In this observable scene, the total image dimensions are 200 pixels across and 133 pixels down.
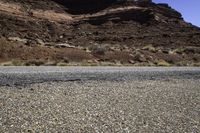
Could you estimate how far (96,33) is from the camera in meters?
68.8

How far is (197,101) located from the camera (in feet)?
52.9

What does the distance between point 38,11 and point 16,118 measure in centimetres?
6031

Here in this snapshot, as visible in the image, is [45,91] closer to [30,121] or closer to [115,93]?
[115,93]

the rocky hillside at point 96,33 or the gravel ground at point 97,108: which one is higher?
the rocky hillside at point 96,33

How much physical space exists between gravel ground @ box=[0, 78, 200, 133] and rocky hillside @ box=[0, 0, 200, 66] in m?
18.3

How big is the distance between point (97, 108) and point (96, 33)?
55.6 meters

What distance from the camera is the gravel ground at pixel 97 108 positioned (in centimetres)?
1113

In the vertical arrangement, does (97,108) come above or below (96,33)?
below

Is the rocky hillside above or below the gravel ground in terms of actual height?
above

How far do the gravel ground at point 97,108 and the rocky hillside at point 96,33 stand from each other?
1828 cm

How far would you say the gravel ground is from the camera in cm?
1113

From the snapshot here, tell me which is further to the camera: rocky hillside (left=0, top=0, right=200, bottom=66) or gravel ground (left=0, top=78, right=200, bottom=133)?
rocky hillside (left=0, top=0, right=200, bottom=66)

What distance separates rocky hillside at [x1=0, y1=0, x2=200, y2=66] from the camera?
42.0 m

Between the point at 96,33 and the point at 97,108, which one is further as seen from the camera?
the point at 96,33
